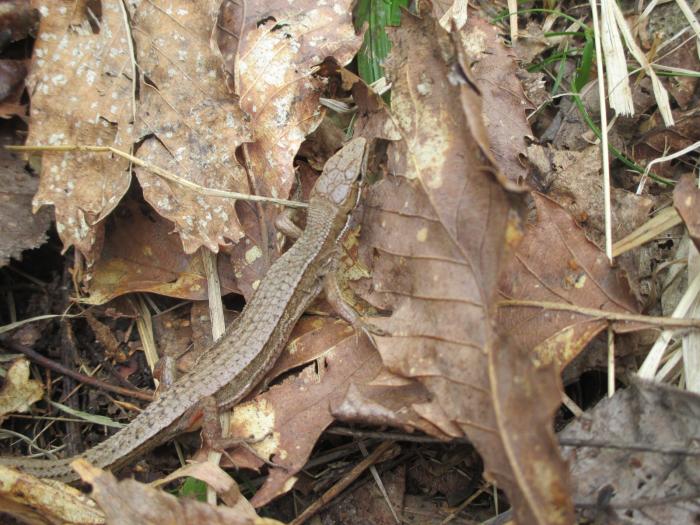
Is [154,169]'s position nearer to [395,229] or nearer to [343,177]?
[343,177]

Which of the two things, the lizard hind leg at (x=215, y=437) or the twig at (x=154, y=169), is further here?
the twig at (x=154, y=169)

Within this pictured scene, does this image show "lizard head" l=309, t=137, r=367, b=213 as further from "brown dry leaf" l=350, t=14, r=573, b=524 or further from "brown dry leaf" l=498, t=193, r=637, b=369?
"brown dry leaf" l=498, t=193, r=637, b=369

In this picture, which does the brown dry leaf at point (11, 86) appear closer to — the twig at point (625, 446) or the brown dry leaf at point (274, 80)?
the brown dry leaf at point (274, 80)

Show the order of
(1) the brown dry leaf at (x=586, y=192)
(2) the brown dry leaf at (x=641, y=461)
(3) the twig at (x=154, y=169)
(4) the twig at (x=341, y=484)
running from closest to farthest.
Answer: (2) the brown dry leaf at (x=641, y=461) < (4) the twig at (x=341, y=484) < (1) the brown dry leaf at (x=586, y=192) < (3) the twig at (x=154, y=169)

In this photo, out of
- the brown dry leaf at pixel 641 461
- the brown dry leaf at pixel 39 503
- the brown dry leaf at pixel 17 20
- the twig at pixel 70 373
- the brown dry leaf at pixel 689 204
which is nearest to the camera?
the brown dry leaf at pixel 641 461

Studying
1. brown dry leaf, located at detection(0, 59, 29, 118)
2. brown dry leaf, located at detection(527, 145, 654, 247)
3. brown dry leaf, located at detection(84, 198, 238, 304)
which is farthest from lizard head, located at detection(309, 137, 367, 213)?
brown dry leaf, located at detection(0, 59, 29, 118)

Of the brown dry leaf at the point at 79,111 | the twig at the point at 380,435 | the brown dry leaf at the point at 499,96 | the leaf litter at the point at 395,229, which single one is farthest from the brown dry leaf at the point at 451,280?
the brown dry leaf at the point at 79,111

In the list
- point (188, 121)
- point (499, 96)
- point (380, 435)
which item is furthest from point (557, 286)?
point (188, 121)
